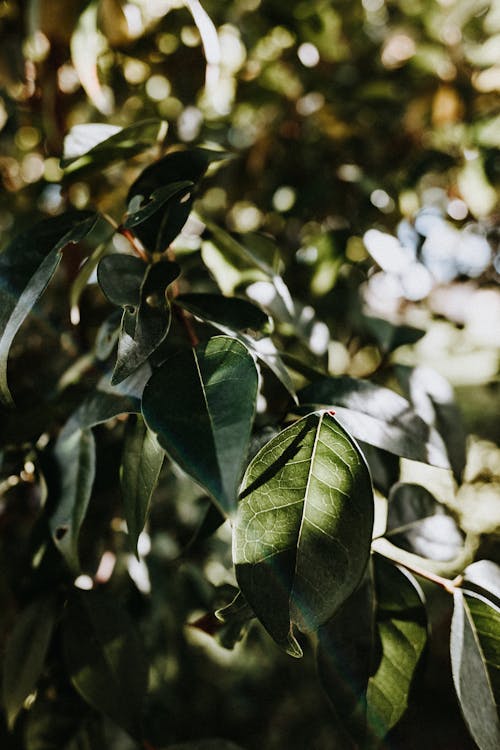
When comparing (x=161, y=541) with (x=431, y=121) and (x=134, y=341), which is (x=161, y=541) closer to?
(x=134, y=341)

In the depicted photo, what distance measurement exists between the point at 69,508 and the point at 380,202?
719 millimetres

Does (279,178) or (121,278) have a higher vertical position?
(121,278)

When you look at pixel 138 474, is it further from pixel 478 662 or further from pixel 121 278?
pixel 478 662

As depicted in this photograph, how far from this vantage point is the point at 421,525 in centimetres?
54

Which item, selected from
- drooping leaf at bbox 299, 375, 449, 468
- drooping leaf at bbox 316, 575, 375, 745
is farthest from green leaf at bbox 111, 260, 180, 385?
drooping leaf at bbox 316, 575, 375, 745

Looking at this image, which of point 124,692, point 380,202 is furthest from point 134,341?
point 380,202

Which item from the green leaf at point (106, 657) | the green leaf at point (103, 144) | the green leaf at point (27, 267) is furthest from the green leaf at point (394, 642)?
the green leaf at point (103, 144)

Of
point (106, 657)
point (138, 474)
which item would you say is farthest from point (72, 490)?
point (106, 657)

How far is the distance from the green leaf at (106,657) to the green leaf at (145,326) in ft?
1.17

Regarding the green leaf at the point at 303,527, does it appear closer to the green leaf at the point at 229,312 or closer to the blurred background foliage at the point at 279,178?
the green leaf at the point at 229,312

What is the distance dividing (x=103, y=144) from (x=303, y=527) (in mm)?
394

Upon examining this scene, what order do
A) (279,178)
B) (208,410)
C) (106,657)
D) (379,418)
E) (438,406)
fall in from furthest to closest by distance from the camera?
(279,178)
(438,406)
(106,657)
(379,418)
(208,410)

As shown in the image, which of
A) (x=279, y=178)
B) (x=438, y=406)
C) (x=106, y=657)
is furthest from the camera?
(x=279, y=178)

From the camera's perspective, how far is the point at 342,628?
46cm
